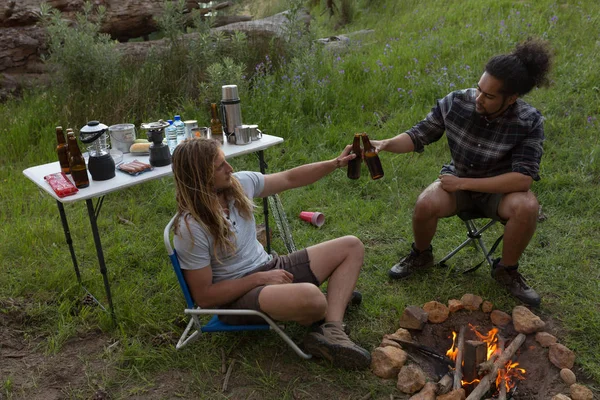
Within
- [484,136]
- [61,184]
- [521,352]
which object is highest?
[61,184]

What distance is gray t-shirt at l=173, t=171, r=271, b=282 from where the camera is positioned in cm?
266

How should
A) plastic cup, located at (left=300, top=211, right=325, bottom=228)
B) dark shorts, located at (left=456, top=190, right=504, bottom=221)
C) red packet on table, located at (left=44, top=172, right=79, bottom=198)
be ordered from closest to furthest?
red packet on table, located at (left=44, top=172, right=79, bottom=198) → dark shorts, located at (left=456, top=190, right=504, bottom=221) → plastic cup, located at (left=300, top=211, right=325, bottom=228)

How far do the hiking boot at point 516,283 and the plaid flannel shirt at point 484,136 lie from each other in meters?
0.61

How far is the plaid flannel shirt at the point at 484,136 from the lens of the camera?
129 inches

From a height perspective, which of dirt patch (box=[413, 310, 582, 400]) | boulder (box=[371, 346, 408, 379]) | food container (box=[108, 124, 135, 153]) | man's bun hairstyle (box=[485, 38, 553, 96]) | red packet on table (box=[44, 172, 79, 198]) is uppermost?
man's bun hairstyle (box=[485, 38, 553, 96])

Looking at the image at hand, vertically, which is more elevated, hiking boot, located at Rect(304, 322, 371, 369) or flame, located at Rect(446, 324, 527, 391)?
hiking boot, located at Rect(304, 322, 371, 369)

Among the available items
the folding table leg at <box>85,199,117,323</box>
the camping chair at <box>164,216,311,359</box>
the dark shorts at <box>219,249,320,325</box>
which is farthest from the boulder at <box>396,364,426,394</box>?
the folding table leg at <box>85,199,117,323</box>

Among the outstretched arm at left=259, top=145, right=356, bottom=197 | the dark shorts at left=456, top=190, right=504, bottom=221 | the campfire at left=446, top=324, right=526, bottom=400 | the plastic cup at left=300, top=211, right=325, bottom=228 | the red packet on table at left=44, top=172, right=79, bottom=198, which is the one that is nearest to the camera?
the campfire at left=446, top=324, right=526, bottom=400

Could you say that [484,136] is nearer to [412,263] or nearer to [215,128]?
[412,263]

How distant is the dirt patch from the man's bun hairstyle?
1.40 metres

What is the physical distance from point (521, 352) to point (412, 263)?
3.17 ft

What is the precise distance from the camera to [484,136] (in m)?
3.40

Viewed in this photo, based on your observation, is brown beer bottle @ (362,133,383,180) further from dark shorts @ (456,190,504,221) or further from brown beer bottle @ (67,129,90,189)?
brown beer bottle @ (67,129,90,189)

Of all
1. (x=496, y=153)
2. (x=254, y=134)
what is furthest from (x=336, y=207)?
(x=496, y=153)
